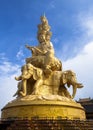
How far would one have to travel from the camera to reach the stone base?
22578 mm

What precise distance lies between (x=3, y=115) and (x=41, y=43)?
23.7ft

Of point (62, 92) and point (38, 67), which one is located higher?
point (38, 67)

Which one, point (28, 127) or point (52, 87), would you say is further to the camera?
point (52, 87)

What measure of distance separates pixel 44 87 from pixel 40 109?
301 centimetres

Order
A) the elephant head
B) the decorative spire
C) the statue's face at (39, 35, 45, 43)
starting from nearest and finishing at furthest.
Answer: the elephant head < the statue's face at (39, 35, 45, 43) < the decorative spire

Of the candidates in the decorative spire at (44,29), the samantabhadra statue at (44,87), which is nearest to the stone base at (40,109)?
the samantabhadra statue at (44,87)

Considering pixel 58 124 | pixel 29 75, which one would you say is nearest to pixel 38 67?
pixel 29 75

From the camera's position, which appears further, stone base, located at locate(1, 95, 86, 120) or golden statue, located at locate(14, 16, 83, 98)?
golden statue, located at locate(14, 16, 83, 98)

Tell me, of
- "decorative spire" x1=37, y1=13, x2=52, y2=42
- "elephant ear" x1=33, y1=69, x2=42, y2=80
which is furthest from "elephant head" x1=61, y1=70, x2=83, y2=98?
"decorative spire" x1=37, y1=13, x2=52, y2=42

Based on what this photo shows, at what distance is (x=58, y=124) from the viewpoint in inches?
784

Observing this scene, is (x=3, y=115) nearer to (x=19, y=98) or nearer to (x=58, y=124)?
(x=19, y=98)

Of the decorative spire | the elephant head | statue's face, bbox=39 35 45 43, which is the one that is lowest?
the elephant head

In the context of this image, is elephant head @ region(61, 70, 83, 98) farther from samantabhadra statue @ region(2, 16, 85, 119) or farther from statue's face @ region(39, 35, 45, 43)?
statue's face @ region(39, 35, 45, 43)

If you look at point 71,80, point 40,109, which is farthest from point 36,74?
point 40,109
